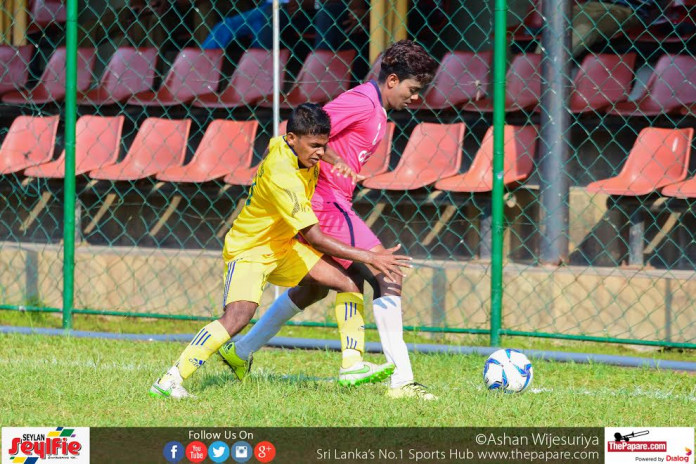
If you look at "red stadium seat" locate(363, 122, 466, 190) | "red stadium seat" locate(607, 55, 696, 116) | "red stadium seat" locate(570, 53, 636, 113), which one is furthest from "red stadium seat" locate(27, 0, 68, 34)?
"red stadium seat" locate(607, 55, 696, 116)

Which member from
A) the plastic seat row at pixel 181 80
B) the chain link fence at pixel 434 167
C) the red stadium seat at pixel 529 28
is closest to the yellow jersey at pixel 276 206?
the chain link fence at pixel 434 167

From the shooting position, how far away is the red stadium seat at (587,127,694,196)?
697 cm

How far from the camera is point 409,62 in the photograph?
4.89 meters

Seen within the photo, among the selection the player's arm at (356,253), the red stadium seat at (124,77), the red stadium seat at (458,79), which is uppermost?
the red stadium seat at (124,77)

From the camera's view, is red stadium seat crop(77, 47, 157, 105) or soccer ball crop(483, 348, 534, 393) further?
red stadium seat crop(77, 47, 157, 105)

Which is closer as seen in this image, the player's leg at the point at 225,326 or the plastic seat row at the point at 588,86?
the player's leg at the point at 225,326

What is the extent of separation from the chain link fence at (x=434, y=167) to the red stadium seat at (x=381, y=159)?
0.02 metres

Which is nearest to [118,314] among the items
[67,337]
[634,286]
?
[67,337]

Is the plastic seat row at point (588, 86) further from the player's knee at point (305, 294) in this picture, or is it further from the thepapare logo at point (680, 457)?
the thepapare logo at point (680, 457)

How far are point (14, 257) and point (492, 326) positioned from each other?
3805 millimetres

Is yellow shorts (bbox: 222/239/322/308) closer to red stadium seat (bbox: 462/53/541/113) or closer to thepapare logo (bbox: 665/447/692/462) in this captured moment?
thepapare logo (bbox: 665/447/692/462)

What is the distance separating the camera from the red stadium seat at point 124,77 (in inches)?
356

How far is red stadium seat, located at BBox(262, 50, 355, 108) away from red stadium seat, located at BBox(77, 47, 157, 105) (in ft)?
4.63

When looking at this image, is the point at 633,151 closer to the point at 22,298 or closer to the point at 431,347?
the point at 431,347
